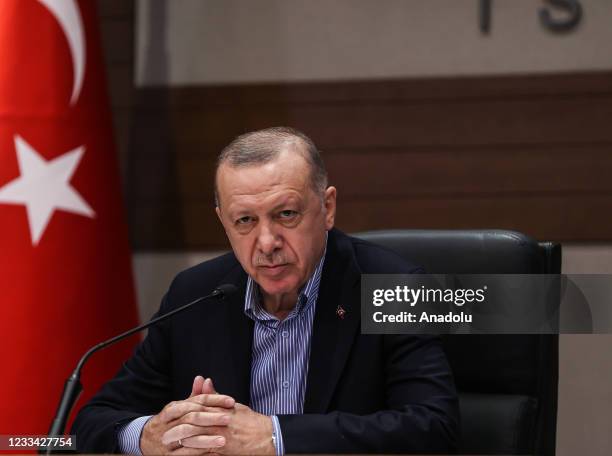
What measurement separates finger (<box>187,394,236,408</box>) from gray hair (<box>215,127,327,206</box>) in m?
0.48

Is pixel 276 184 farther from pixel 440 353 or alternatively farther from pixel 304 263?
pixel 440 353

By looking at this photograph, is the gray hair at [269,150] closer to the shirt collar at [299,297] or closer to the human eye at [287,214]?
the human eye at [287,214]

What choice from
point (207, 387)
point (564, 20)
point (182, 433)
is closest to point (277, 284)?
point (207, 387)

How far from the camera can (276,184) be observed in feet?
6.07

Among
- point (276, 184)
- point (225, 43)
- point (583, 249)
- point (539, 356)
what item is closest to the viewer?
point (276, 184)

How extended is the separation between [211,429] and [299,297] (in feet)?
1.31

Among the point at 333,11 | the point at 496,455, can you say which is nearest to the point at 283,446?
the point at 496,455

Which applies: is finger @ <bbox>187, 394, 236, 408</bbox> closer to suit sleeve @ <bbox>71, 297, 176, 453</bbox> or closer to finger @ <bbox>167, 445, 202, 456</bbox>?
finger @ <bbox>167, 445, 202, 456</bbox>

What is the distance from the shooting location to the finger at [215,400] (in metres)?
1.70

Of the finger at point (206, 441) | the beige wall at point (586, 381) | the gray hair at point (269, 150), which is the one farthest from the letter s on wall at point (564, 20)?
the finger at point (206, 441)

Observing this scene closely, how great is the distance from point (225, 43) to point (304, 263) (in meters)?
1.63

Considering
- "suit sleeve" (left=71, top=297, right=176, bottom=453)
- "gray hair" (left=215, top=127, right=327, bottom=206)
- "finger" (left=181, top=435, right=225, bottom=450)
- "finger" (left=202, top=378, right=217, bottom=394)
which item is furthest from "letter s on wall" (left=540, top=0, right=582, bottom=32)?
"finger" (left=181, top=435, right=225, bottom=450)

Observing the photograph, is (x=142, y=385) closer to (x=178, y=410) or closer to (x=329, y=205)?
(x=178, y=410)

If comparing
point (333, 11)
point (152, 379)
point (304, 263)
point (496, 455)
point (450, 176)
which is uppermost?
point (333, 11)
